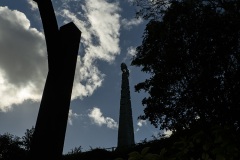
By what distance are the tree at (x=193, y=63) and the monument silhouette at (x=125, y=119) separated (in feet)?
82.1

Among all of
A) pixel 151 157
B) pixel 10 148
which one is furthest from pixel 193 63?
pixel 10 148

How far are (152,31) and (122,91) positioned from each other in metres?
30.6

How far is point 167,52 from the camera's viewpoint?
54.0 ft

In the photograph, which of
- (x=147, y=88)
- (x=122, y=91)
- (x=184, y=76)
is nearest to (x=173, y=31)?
(x=184, y=76)

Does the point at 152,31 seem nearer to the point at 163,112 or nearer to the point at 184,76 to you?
the point at 184,76

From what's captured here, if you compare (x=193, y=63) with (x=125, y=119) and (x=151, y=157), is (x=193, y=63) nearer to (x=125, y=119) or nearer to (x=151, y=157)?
(x=151, y=157)

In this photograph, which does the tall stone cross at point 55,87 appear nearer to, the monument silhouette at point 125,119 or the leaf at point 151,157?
the leaf at point 151,157

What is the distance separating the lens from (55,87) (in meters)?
1.46

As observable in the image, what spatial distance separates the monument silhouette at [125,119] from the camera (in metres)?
42.7

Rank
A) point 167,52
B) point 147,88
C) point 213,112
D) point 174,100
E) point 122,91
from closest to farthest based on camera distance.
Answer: point 213,112
point 167,52
point 174,100
point 147,88
point 122,91

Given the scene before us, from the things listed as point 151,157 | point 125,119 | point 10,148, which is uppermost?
point 125,119

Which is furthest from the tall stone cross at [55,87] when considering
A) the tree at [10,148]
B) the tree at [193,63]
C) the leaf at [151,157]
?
the tree at [10,148]

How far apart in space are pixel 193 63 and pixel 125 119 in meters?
29.8

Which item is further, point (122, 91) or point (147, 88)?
point (122, 91)
